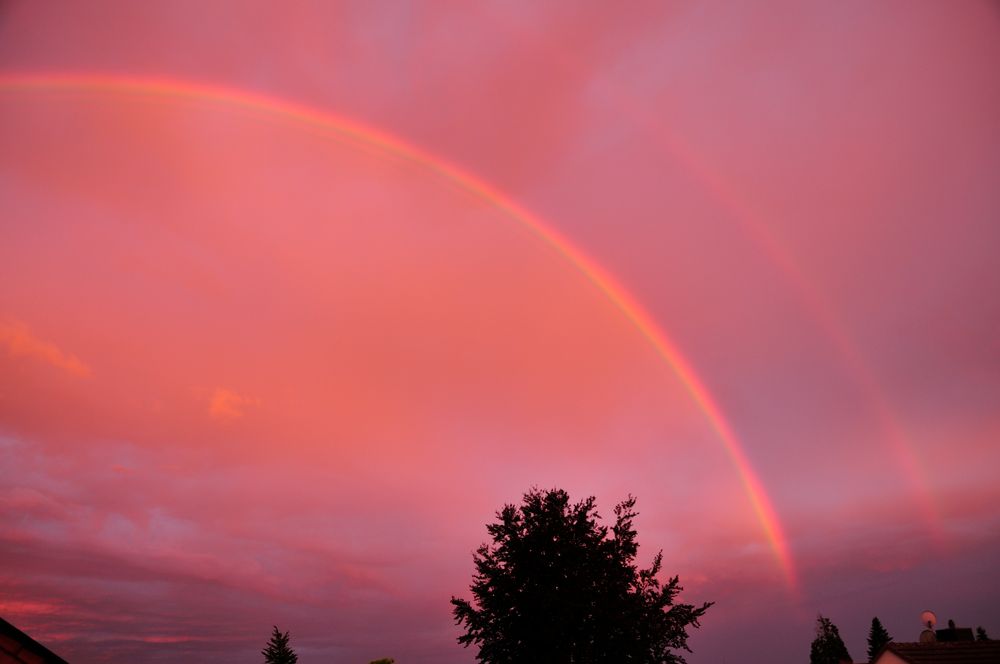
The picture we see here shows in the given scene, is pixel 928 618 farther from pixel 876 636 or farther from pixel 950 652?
pixel 876 636

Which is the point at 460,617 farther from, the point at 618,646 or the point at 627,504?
the point at 627,504

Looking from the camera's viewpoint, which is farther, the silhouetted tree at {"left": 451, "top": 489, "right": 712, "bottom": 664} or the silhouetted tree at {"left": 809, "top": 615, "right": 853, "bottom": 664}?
the silhouetted tree at {"left": 809, "top": 615, "right": 853, "bottom": 664}

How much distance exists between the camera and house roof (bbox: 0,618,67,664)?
30.0 ft

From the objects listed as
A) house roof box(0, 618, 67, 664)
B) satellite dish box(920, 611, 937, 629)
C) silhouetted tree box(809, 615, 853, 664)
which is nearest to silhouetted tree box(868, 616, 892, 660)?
silhouetted tree box(809, 615, 853, 664)

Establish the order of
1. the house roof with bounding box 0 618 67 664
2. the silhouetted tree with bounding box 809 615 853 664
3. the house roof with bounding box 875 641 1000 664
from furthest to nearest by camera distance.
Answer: the silhouetted tree with bounding box 809 615 853 664
the house roof with bounding box 875 641 1000 664
the house roof with bounding box 0 618 67 664

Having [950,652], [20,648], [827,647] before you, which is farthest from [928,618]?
[827,647]

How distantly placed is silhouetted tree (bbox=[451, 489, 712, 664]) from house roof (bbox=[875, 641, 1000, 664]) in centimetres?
954

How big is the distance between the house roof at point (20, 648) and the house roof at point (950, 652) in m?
34.6

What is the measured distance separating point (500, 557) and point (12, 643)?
2640 cm

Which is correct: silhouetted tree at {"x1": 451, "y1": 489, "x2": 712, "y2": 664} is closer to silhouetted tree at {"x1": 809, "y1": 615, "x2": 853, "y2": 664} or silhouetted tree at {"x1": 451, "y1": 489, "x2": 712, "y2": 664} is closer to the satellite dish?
the satellite dish

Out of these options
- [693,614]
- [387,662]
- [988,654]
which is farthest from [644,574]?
[387,662]

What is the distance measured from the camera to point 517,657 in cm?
3041

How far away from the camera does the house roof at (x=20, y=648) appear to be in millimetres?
9148

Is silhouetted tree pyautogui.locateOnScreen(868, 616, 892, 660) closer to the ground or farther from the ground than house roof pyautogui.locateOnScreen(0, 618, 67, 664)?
farther from the ground
